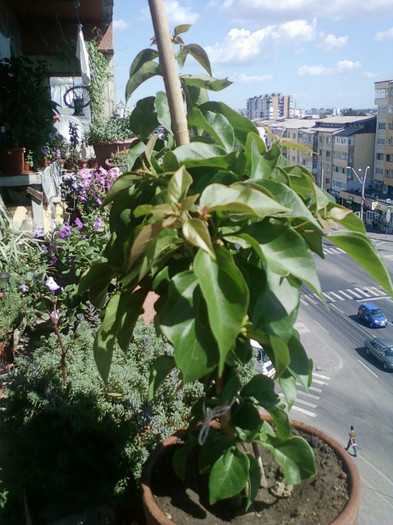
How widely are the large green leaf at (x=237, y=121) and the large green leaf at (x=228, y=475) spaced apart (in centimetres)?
55

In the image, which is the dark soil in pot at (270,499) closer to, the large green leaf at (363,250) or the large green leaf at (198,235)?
the large green leaf at (363,250)

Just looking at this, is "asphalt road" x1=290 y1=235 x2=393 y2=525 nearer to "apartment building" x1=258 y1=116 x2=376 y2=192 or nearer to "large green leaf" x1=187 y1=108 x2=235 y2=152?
"large green leaf" x1=187 y1=108 x2=235 y2=152

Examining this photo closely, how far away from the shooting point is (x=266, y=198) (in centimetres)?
62

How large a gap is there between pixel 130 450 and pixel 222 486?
0.52 metres

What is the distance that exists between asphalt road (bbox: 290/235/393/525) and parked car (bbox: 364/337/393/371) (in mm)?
104

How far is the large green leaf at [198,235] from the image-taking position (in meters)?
0.61

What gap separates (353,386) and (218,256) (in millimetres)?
7154

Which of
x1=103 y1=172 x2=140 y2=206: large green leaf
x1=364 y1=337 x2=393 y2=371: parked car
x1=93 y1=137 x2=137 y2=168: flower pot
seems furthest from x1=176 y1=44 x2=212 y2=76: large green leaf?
x1=364 y1=337 x2=393 y2=371: parked car

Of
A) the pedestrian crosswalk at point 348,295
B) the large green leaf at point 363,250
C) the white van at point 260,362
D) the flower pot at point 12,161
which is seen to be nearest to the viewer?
the large green leaf at point 363,250

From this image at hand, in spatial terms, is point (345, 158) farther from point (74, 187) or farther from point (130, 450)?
point (130, 450)

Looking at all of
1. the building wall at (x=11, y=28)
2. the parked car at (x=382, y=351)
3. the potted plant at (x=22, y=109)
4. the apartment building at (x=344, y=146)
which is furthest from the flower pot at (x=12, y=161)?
the apartment building at (x=344, y=146)

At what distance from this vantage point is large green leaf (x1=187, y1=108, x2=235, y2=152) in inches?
32.5

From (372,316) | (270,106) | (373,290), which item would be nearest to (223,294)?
(372,316)

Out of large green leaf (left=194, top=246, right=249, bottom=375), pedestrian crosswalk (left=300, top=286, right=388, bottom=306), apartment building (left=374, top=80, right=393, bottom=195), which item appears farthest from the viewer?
apartment building (left=374, top=80, right=393, bottom=195)
